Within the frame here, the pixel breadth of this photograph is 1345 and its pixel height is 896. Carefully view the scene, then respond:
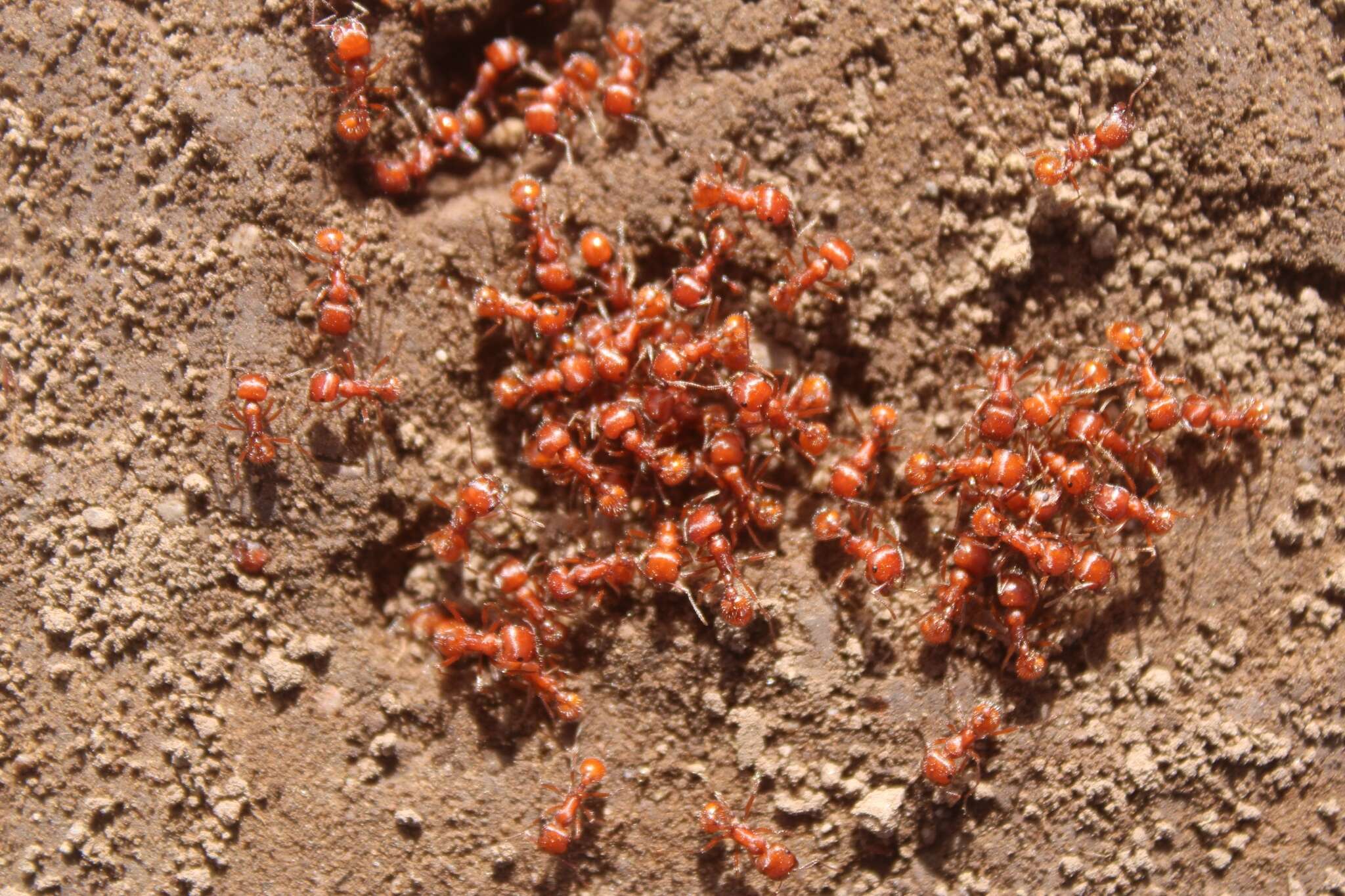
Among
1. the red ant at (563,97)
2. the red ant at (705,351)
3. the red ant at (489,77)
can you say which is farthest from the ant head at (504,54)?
the red ant at (705,351)

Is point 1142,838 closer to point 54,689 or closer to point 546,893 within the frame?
point 546,893

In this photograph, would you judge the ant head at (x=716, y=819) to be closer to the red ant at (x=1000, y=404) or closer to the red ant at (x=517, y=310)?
the red ant at (x=1000, y=404)

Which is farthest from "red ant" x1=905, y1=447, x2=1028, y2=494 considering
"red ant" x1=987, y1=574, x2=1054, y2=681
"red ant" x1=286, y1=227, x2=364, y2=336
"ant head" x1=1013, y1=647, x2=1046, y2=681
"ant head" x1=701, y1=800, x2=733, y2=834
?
"red ant" x1=286, y1=227, x2=364, y2=336

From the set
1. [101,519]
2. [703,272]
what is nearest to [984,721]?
[703,272]

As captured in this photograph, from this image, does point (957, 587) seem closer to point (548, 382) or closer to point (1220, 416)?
point (1220, 416)

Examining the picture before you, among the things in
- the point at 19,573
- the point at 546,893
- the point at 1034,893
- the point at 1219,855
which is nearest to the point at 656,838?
the point at 546,893

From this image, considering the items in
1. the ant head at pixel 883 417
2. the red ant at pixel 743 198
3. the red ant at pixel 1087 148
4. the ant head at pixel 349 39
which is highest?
the red ant at pixel 1087 148
